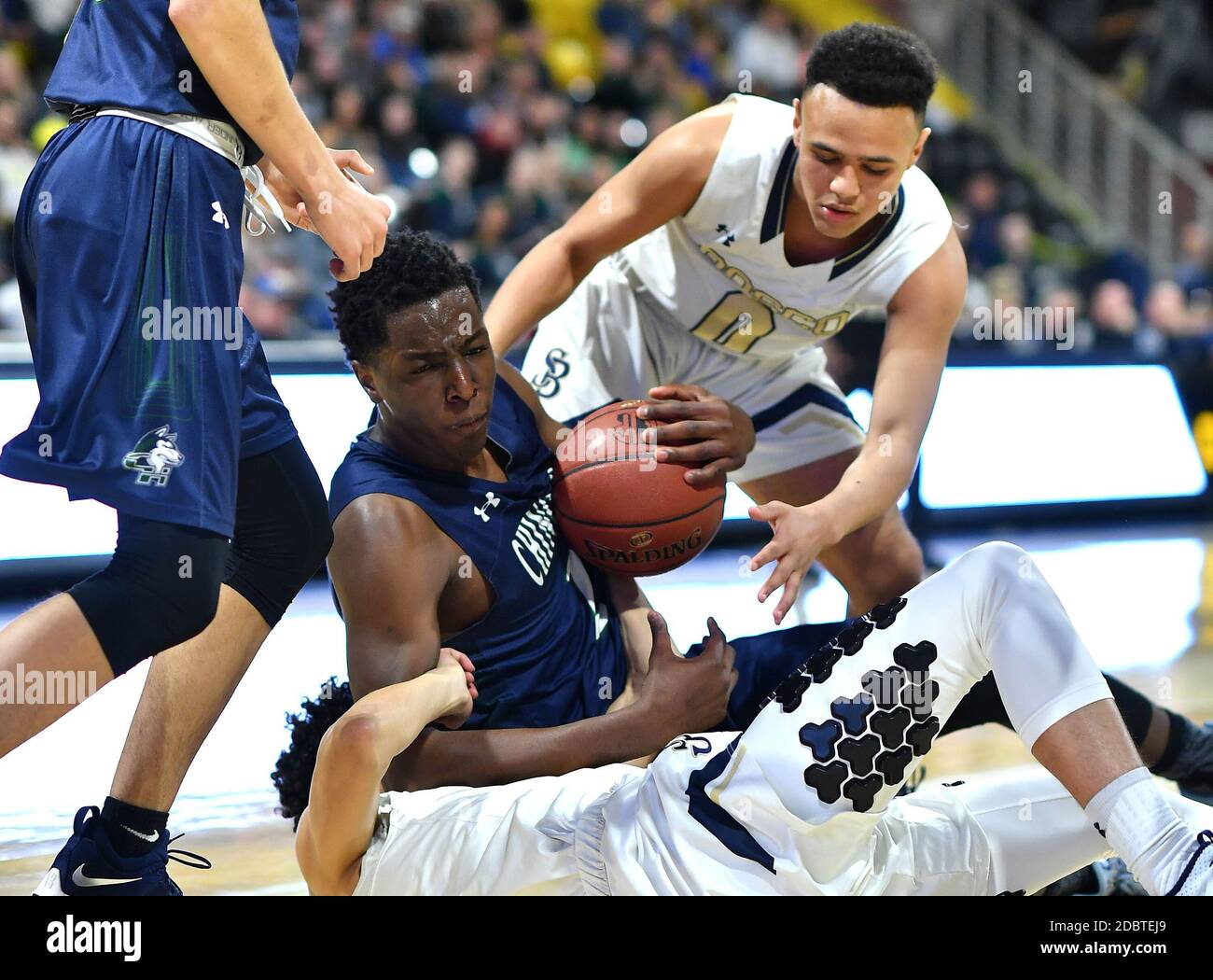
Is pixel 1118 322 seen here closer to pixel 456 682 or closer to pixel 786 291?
pixel 786 291

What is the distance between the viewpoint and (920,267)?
3328 millimetres

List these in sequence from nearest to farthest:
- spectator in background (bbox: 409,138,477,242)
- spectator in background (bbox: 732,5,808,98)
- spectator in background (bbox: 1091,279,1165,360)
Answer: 1. spectator in background (bbox: 409,138,477,242)
2. spectator in background (bbox: 1091,279,1165,360)
3. spectator in background (bbox: 732,5,808,98)

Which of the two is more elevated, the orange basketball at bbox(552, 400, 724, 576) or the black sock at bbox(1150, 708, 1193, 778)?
the orange basketball at bbox(552, 400, 724, 576)

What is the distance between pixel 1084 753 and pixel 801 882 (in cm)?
49

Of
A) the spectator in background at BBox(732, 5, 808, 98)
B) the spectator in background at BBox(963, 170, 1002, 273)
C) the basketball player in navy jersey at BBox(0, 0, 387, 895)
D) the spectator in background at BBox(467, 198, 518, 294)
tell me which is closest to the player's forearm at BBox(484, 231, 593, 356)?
the basketball player in navy jersey at BBox(0, 0, 387, 895)

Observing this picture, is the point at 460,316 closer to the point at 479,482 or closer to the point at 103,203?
the point at 479,482

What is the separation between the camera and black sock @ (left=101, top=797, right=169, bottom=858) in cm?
254

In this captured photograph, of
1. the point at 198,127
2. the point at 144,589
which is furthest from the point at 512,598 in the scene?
the point at 198,127

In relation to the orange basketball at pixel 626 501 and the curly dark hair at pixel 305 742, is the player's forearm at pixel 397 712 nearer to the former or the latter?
the curly dark hair at pixel 305 742

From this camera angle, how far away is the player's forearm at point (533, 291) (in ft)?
10.7

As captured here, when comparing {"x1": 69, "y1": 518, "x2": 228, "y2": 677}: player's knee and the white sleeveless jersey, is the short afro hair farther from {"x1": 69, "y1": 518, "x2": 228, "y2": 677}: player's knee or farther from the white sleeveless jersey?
{"x1": 69, "y1": 518, "x2": 228, "y2": 677}: player's knee

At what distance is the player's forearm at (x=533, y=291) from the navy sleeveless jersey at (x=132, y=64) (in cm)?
101

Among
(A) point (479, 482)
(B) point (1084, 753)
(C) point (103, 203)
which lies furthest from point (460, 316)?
(B) point (1084, 753)

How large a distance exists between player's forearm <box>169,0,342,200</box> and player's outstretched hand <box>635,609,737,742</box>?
3.44 feet
